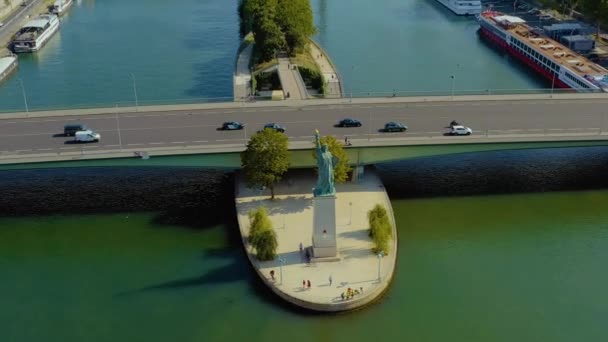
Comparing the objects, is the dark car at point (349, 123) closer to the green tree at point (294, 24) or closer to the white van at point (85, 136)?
the white van at point (85, 136)

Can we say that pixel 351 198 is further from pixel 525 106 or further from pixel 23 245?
pixel 23 245

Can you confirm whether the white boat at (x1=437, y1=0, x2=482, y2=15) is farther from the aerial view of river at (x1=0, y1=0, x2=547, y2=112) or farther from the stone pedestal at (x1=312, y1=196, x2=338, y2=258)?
the stone pedestal at (x1=312, y1=196, x2=338, y2=258)

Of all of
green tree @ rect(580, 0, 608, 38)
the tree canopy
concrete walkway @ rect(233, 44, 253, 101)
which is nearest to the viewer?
concrete walkway @ rect(233, 44, 253, 101)

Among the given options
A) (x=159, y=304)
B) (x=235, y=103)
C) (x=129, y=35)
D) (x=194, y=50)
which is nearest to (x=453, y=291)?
(x=159, y=304)

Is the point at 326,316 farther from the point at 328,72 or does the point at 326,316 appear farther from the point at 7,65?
the point at 7,65

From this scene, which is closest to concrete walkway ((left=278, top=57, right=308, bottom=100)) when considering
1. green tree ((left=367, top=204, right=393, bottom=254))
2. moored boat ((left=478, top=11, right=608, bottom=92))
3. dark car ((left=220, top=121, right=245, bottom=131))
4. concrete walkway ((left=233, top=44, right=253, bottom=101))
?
concrete walkway ((left=233, top=44, right=253, bottom=101))

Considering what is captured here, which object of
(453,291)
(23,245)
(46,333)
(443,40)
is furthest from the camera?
(443,40)

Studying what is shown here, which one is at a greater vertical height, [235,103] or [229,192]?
[235,103]

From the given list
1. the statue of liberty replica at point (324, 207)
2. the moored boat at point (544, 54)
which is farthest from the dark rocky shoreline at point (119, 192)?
the moored boat at point (544, 54)
